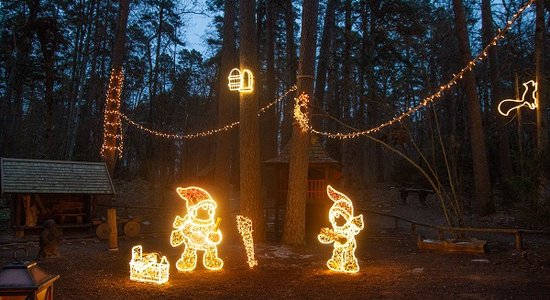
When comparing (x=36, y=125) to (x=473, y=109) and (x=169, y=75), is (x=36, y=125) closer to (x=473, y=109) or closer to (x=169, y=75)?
(x=169, y=75)

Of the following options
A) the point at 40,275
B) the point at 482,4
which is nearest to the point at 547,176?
the point at 40,275

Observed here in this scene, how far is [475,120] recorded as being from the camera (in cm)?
1762

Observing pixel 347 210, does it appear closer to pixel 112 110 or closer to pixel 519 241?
pixel 519 241

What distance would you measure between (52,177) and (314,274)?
31.0ft

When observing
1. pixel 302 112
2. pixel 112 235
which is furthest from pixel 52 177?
pixel 302 112

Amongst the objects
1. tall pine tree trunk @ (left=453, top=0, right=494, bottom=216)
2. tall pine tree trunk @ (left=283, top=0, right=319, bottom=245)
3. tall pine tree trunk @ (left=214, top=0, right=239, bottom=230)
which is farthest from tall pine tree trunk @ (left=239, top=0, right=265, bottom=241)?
tall pine tree trunk @ (left=453, top=0, right=494, bottom=216)

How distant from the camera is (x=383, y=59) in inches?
966

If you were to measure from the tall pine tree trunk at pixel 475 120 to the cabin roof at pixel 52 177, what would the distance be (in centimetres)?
1393

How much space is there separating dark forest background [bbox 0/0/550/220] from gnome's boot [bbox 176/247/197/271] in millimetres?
7399

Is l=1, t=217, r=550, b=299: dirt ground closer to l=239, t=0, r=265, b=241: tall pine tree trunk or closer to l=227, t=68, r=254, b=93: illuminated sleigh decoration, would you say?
l=239, t=0, r=265, b=241: tall pine tree trunk

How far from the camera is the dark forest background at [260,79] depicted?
72.1ft

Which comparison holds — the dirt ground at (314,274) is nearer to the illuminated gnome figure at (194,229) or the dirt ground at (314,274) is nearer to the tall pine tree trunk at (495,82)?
the illuminated gnome figure at (194,229)

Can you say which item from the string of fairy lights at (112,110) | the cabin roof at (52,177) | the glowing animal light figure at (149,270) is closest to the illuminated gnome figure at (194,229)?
the glowing animal light figure at (149,270)

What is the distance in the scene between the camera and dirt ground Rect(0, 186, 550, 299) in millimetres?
7590
